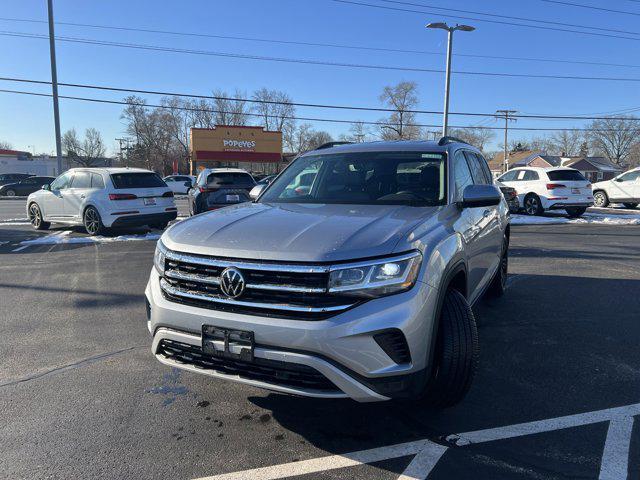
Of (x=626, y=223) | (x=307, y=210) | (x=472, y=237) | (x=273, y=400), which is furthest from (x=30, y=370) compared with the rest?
(x=626, y=223)

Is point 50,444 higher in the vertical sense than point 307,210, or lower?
lower

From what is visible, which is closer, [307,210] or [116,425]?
[116,425]

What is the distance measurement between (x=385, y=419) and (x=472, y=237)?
5.22 ft

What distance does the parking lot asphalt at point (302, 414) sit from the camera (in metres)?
2.59

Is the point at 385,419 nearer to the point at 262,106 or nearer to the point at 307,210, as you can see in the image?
the point at 307,210

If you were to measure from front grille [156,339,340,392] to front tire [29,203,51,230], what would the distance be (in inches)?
475

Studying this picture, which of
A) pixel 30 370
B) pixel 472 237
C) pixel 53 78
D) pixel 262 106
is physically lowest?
pixel 30 370

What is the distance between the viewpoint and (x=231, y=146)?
153ft

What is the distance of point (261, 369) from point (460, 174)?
8.47ft

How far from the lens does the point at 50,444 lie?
2801 mm

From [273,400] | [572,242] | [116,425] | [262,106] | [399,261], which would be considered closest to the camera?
[399,261]

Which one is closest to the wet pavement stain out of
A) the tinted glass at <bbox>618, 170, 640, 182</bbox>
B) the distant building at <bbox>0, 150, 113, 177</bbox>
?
the tinted glass at <bbox>618, 170, 640, 182</bbox>

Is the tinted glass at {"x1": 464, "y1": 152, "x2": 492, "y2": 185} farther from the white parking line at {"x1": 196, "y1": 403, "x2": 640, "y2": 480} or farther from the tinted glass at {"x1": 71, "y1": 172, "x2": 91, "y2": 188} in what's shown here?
the tinted glass at {"x1": 71, "y1": 172, "x2": 91, "y2": 188}

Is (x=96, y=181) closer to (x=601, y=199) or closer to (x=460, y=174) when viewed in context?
(x=460, y=174)
